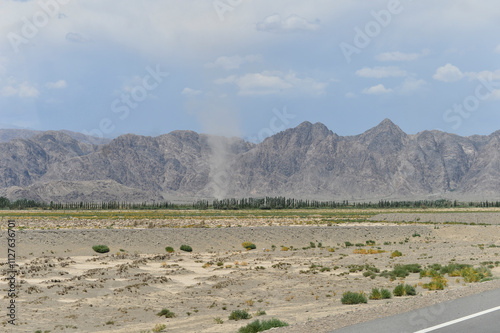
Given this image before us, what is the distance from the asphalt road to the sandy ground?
0.82m

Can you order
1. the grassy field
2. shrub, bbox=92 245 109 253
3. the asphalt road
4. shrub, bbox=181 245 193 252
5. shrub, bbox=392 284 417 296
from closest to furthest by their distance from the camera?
the asphalt road → shrub, bbox=392 284 417 296 → shrub, bbox=92 245 109 253 → shrub, bbox=181 245 193 252 → the grassy field

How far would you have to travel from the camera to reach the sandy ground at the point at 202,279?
19.9m

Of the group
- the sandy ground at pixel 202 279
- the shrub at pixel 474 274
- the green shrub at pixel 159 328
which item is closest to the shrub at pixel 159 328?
the green shrub at pixel 159 328

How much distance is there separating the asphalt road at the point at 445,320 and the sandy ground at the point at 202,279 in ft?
2.69

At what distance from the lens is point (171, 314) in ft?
71.6

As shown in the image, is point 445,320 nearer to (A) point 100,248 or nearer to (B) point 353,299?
(B) point 353,299

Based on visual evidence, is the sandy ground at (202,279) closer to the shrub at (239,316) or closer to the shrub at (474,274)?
the shrub at (239,316)

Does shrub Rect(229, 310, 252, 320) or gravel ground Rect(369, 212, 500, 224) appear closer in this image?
shrub Rect(229, 310, 252, 320)

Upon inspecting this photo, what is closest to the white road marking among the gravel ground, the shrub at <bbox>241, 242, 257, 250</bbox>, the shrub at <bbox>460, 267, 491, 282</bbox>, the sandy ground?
the sandy ground

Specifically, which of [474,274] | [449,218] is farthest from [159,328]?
[449,218]

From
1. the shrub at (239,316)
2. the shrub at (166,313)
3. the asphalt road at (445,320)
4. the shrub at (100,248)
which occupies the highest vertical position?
the asphalt road at (445,320)

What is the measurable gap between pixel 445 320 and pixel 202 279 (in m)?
21.5

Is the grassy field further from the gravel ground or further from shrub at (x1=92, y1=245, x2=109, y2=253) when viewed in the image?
shrub at (x1=92, y1=245, x2=109, y2=253)

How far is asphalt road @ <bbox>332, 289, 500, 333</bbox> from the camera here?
12.0 metres
